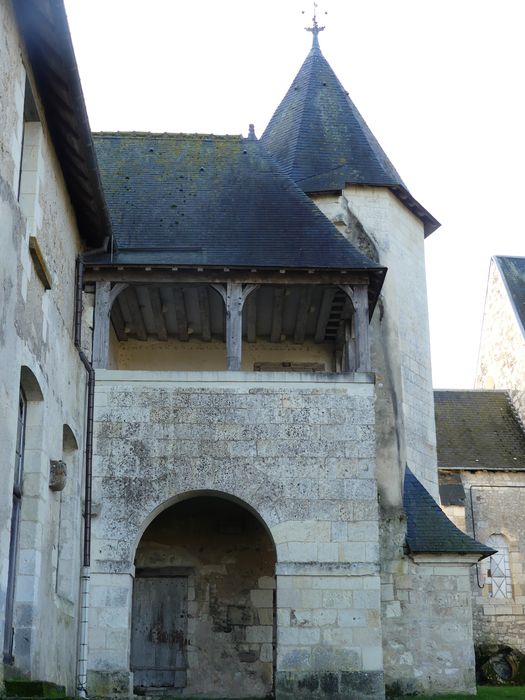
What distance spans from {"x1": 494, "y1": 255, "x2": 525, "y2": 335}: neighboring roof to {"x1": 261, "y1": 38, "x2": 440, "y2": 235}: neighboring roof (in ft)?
24.2

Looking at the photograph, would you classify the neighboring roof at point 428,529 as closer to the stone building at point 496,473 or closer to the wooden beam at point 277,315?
the wooden beam at point 277,315

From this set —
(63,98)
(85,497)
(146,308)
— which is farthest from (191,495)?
(63,98)

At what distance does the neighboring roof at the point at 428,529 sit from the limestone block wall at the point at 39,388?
4.96 metres

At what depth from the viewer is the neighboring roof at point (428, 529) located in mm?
14750

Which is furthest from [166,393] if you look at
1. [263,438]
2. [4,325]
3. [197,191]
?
[4,325]

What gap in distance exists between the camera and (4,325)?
8906 millimetres

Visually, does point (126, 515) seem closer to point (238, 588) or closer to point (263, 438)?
point (263, 438)

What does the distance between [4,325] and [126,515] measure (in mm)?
4720

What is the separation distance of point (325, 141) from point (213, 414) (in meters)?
6.37

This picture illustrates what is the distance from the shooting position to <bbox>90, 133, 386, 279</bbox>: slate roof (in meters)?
14.1

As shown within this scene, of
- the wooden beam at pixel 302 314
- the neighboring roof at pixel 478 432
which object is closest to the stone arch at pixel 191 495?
the wooden beam at pixel 302 314

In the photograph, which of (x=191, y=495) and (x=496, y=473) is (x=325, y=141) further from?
(x=496, y=473)

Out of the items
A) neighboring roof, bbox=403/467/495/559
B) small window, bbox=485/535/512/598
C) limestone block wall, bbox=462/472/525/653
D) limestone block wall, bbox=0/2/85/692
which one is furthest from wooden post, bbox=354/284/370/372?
small window, bbox=485/535/512/598

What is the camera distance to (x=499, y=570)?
23.2 m
